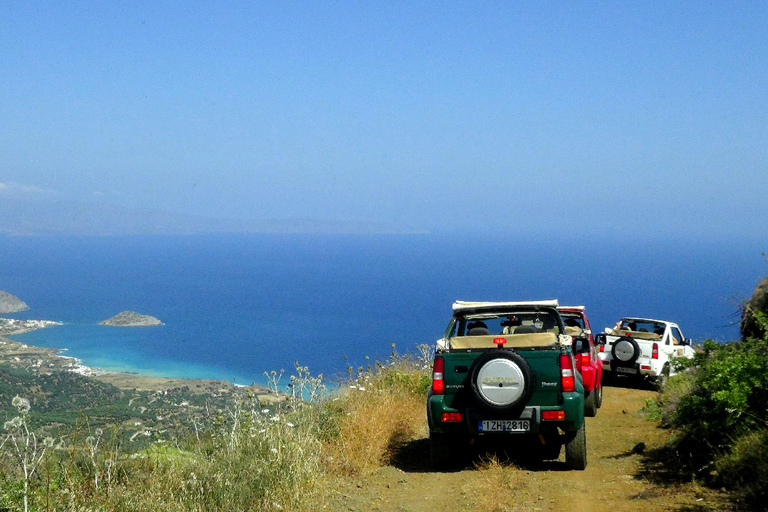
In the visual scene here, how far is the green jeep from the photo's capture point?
289 inches

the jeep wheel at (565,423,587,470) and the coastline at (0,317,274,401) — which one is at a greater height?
→ the jeep wheel at (565,423,587,470)

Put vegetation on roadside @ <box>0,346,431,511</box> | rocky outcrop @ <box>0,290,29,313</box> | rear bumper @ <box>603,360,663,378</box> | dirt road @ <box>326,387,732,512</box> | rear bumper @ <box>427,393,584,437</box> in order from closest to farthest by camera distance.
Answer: vegetation on roadside @ <box>0,346,431,511</box> < dirt road @ <box>326,387,732,512</box> < rear bumper @ <box>427,393,584,437</box> < rear bumper @ <box>603,360,663,378</box> < rocky outcrop @ <box>0,290,29,313</box>

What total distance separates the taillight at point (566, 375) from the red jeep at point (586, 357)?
260cm

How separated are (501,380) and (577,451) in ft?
4.32

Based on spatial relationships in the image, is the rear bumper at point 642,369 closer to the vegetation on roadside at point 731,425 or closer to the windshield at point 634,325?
the windshield at point 634,325

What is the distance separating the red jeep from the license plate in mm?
2893

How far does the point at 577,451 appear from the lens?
7793 mm

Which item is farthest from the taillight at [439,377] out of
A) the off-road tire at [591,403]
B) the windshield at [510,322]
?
the off-road tire at [591,403]

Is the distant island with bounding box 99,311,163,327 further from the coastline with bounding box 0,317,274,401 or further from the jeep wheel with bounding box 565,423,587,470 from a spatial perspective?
the jeep wheel with bounding box 565,423,587,470

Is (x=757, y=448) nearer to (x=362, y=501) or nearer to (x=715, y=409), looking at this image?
(x=715, y=409)

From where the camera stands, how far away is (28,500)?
4.84m

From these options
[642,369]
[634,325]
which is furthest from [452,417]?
[634,325]

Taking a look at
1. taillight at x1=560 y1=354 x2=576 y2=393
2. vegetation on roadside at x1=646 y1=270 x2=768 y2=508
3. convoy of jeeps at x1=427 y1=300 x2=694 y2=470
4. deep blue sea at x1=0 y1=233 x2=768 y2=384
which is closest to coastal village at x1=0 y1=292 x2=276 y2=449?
convoy of jeeps at x1=427 y1=300 x2=694 y2=470

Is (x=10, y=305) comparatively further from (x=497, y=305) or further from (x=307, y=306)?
(x=497, y=305)
